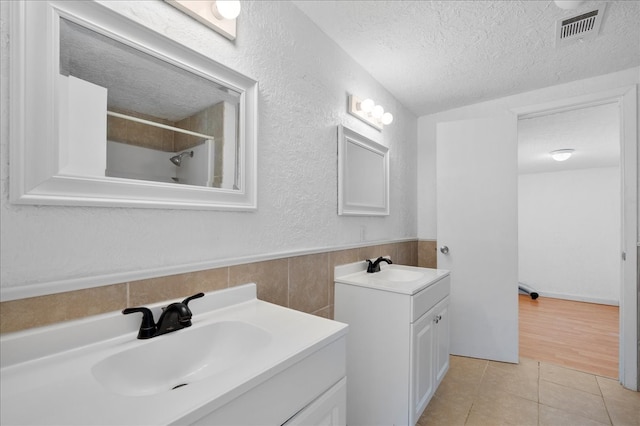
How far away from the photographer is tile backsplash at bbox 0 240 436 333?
2.28 feet

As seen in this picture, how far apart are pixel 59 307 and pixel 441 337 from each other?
75.2 inches

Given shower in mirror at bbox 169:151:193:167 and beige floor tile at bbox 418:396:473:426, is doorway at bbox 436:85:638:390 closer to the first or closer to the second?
beige floor tile at bbox 418:396:473:426

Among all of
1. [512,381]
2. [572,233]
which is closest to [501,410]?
[512,381]

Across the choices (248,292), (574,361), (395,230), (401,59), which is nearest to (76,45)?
(248,292)

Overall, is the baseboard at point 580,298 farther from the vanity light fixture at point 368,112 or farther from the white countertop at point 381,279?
the vanity light fixture at point 368,112

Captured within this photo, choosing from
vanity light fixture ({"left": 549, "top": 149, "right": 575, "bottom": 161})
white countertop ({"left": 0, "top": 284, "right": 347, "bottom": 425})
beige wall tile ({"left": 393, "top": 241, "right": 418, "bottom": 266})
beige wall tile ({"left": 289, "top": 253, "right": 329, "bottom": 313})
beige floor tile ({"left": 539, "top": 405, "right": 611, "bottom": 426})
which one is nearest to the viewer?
white countertop ({"left": 0, "top": 284, "right": 347, "bottom": 425})

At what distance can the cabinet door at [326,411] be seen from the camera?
0.75 metres

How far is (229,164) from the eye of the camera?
3.71ft

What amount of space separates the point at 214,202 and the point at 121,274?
38 cm

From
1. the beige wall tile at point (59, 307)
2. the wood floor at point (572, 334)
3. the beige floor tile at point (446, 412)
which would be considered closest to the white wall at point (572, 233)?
the wood floor at point (572, 334)

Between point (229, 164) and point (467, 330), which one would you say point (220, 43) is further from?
point (467, 330)

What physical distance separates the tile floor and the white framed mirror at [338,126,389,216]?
1.30m

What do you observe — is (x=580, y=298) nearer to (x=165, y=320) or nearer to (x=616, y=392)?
(x=616, y=392)

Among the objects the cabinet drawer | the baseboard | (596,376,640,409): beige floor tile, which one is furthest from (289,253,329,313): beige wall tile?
the baseboard
